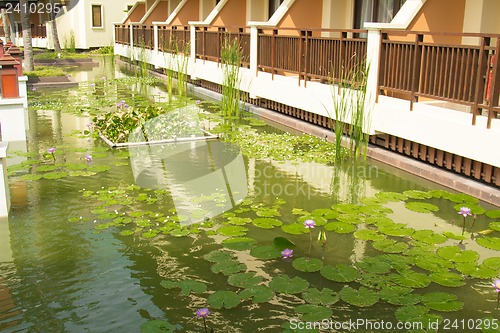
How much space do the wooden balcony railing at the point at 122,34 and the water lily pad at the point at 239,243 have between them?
2125 cm

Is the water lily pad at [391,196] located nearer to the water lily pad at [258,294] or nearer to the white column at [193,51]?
the water lily pad at [258,294]

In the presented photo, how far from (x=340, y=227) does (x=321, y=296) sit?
1.41 m

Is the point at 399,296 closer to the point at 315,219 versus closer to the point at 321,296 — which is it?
the point at 321,296

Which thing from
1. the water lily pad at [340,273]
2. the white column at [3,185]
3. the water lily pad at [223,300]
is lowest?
the water lily pad at [223,300]

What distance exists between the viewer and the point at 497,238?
16.2 ft

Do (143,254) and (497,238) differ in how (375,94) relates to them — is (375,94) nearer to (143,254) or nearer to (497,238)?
(497,238)

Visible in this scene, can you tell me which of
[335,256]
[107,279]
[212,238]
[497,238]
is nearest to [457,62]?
[497,238]

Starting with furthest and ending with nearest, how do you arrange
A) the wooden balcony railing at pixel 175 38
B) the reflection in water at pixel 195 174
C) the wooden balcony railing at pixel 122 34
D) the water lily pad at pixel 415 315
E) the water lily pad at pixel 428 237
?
1. the wooden balcony railing at pixel 122 34
2. the wooden balcony railing at pixel 175 38
3. the reflection in water at pixel 195 174
4. the water lily pad at pixel 428 237
5. the water lily pad at pixel 415 315

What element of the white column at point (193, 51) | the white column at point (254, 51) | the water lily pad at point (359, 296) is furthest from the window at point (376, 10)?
the water lily pad at point (359, 296)

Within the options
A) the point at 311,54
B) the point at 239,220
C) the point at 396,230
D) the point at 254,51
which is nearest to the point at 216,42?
the point at 254,51

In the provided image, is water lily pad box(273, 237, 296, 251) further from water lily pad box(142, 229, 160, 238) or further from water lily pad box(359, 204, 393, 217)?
water lily pad box(359, 204, 393, 217)

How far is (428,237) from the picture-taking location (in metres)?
4.92

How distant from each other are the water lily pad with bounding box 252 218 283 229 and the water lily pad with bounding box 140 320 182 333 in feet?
6.10

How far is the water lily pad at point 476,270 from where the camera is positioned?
4184 millimetres
